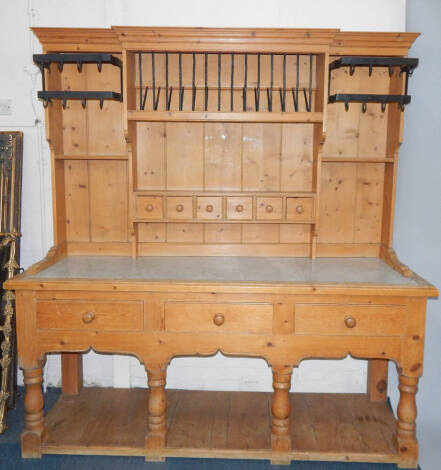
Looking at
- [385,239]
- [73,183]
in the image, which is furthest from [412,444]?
[73,183]

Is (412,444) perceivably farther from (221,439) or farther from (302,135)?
(302,135)

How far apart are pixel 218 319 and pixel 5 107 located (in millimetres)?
1644

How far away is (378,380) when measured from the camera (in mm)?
2678

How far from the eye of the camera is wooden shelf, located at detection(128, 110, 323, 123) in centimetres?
230

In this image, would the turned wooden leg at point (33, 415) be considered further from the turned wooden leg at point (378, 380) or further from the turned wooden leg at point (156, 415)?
the turned wooden leg at point (378, 380)

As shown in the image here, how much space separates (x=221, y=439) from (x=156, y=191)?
4.08 ft

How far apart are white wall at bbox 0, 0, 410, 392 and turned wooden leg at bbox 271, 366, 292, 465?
61 cm

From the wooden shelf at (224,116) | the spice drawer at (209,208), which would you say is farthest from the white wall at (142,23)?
the spice drawer at (209,208)

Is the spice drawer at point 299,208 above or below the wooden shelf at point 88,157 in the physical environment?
below

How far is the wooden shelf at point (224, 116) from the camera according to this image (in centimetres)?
230

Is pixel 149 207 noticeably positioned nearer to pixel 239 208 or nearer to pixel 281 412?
pixel 239 208

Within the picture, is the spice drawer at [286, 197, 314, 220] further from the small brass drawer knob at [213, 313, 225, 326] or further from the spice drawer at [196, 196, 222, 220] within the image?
the small brass drawer knob at [213, 313, 225, 326]

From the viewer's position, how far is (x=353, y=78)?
2.54 m

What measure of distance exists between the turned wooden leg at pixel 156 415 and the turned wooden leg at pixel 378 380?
1.18m
